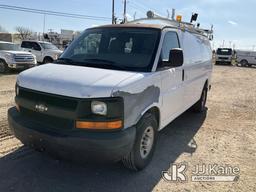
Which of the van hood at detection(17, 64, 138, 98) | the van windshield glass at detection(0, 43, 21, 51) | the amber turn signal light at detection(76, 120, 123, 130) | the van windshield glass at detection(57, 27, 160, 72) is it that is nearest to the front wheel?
the van windshield glass at detection(0, 43, 21, 51)

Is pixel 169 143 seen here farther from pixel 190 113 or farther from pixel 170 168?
pixel 190 113

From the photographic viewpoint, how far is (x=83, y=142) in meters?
3.15

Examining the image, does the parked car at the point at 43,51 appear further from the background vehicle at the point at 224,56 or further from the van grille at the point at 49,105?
the background vehicle at the point at 224,56

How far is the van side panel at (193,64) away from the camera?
18.1 ft

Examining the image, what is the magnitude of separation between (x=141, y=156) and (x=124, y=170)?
1.12 feet

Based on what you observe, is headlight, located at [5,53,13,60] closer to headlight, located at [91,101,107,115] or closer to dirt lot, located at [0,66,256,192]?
dirt lot, located at [0,66,256,192]

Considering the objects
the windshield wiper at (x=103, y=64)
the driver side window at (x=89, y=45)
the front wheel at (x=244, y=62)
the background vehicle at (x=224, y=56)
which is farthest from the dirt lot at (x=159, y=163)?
the front wheel at (x=244, y=62)

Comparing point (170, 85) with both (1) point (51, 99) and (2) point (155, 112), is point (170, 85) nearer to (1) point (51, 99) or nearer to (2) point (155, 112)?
(2) point (155, 112)

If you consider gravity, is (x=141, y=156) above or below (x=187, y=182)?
above

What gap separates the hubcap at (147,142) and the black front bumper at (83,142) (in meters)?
0.57

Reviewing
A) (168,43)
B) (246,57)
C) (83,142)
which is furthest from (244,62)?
(83,142)

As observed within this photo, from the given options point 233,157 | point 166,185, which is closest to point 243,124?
point 233,157

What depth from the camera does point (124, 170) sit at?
4.07 meters

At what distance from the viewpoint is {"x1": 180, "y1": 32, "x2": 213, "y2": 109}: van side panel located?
5.50 m
